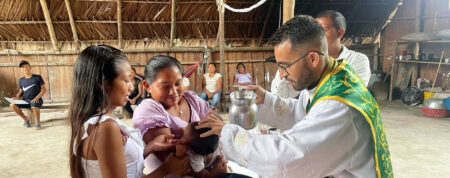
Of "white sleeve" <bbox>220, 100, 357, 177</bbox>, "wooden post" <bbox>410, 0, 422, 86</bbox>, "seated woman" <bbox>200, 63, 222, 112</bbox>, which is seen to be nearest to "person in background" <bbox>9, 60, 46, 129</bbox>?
"seated woman" <bbox>200, 63, 222, 112</bbox>

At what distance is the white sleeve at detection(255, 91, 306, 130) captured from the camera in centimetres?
183

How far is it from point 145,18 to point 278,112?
5.98 metres

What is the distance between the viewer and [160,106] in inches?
61.3

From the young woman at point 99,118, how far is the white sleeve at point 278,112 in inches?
33.7

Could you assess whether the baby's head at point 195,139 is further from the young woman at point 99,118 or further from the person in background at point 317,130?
the young woman at point 99,118

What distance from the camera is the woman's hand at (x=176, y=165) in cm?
138

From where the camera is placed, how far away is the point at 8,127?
5465 mm

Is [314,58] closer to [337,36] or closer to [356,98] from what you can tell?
[356,98]

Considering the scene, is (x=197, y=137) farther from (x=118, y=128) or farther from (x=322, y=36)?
(x=322, y=36)

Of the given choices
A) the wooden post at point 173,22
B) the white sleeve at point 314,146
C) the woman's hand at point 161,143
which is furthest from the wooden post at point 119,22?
the white sleeve at point 314,146

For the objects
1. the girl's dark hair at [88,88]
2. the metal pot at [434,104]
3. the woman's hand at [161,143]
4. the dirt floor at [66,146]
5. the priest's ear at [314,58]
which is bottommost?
the dirt floor at [66,146]

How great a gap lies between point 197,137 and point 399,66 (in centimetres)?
808

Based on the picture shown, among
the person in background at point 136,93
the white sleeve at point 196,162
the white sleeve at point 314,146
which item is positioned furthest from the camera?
the person in background at point 136,93

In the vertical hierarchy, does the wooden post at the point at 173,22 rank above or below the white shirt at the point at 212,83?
above
